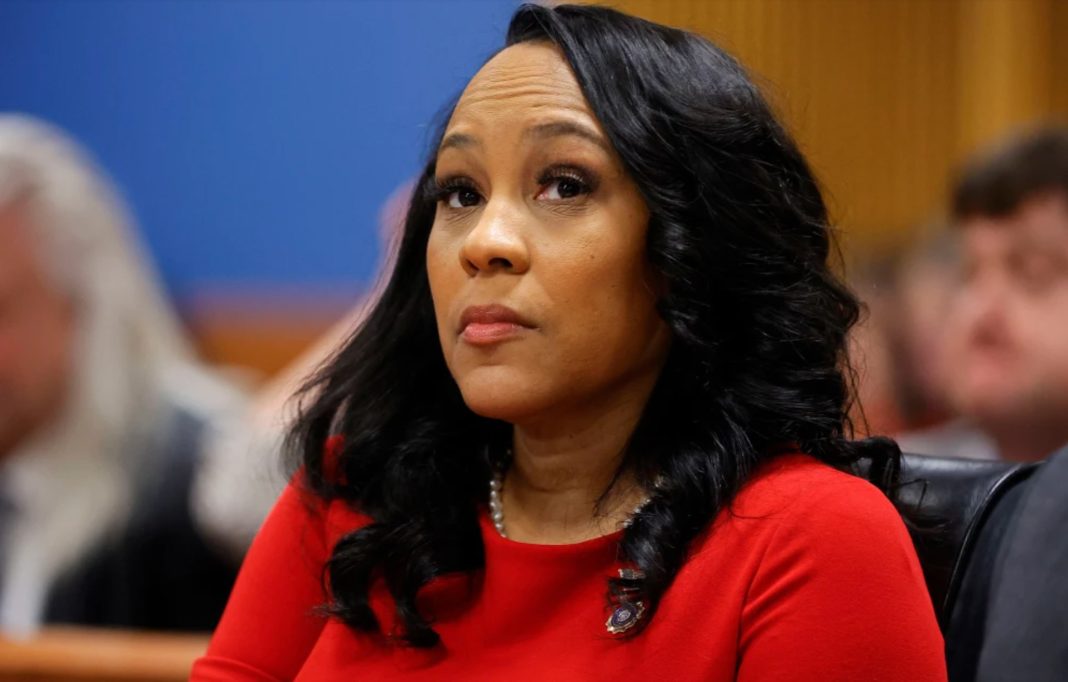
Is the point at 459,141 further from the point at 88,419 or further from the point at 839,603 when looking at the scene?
the point at 88,419

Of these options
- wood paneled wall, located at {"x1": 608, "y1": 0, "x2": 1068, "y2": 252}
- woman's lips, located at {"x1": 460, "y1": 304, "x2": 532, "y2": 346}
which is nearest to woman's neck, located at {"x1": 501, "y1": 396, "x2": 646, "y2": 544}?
woman's lips, located at {"x1": 460, "y1": 304, "x2": 532, "y2": 346}

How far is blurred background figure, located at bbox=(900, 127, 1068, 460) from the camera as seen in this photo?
2.58 meters

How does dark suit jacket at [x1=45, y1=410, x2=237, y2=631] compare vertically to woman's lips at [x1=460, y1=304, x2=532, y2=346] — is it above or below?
below

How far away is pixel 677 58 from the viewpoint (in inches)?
57.2

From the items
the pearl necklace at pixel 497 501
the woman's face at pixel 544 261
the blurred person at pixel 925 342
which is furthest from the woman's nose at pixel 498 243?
the blurred person at pixel 925 342

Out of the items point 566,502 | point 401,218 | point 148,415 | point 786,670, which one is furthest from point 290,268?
point 786,670

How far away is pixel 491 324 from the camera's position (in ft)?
4.60

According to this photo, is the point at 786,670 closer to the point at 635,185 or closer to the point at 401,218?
the point at 635,185

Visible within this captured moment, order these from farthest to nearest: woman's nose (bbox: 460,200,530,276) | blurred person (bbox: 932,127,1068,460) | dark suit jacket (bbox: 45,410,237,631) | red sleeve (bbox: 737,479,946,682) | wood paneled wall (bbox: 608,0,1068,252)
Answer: wood paneled wall (bbox: 608,0,1068,252) < dark suit jacket (bbox: 45,410,237,631) < blurred person (bbox: 932,127,1068,460) < woman's nose (bbox: 460,200,530,276) < red sleeve (bbox: 737,479,946,682)

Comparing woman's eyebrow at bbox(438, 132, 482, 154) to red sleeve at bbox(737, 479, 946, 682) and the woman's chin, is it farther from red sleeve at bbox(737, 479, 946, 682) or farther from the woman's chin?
red sleeve at bbox(737, 479, 946, 682)

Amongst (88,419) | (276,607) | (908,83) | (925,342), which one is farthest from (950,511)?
(908,83)

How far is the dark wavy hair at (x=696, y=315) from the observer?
1390 mm

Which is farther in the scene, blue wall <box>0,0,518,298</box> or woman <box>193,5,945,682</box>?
blue wall <box>0,0,518,298</box>

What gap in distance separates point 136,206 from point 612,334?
2.71 meters
